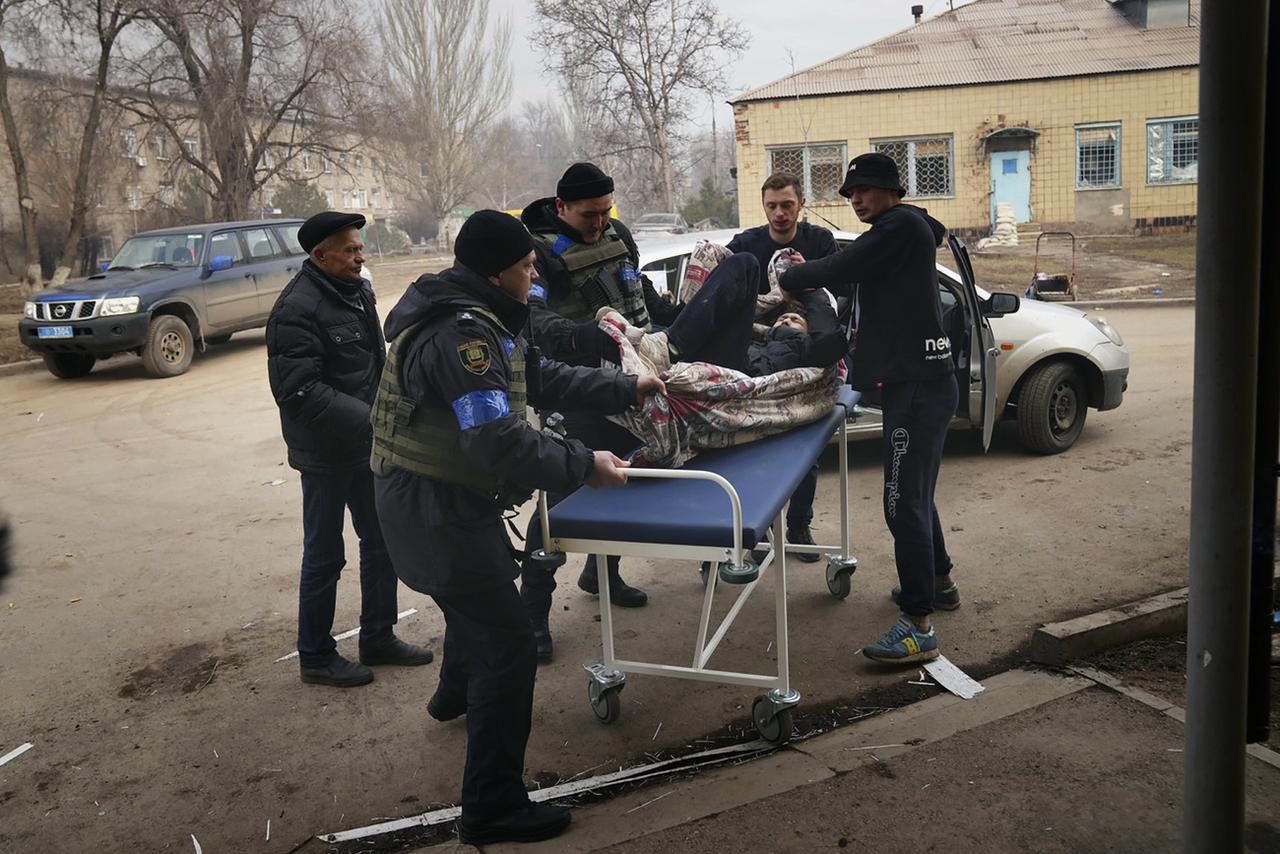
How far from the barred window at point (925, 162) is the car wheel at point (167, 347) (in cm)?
2013

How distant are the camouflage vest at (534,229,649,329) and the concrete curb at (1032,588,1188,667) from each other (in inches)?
89.0

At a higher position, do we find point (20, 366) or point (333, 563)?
point (20, 366)

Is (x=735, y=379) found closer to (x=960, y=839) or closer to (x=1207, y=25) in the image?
(x=960, y=839)

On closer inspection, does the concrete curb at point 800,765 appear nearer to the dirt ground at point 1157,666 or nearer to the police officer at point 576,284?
the dirt ground at point 1157,666

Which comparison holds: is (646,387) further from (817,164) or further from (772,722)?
(817,164)

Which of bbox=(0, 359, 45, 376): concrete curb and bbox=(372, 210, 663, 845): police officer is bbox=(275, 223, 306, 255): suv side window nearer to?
bbox=(0, 359, 45, 376): concrete curb

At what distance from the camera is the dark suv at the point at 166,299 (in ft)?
43.2

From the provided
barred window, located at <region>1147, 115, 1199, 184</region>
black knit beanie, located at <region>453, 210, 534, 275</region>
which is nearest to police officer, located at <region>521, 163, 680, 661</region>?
black knit beanie, located at <region>453, 210, 534, 275</region>

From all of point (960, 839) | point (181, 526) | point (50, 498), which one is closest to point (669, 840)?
point (960, 839)

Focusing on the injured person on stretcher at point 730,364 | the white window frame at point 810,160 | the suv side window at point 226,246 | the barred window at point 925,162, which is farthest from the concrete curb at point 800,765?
the barred window at point 925,162

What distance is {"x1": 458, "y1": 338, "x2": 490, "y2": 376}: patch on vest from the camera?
3004 mm

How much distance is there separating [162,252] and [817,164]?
18675 millimetres

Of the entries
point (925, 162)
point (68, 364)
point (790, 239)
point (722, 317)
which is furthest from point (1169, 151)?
point (722, 317)

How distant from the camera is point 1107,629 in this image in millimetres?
4488
